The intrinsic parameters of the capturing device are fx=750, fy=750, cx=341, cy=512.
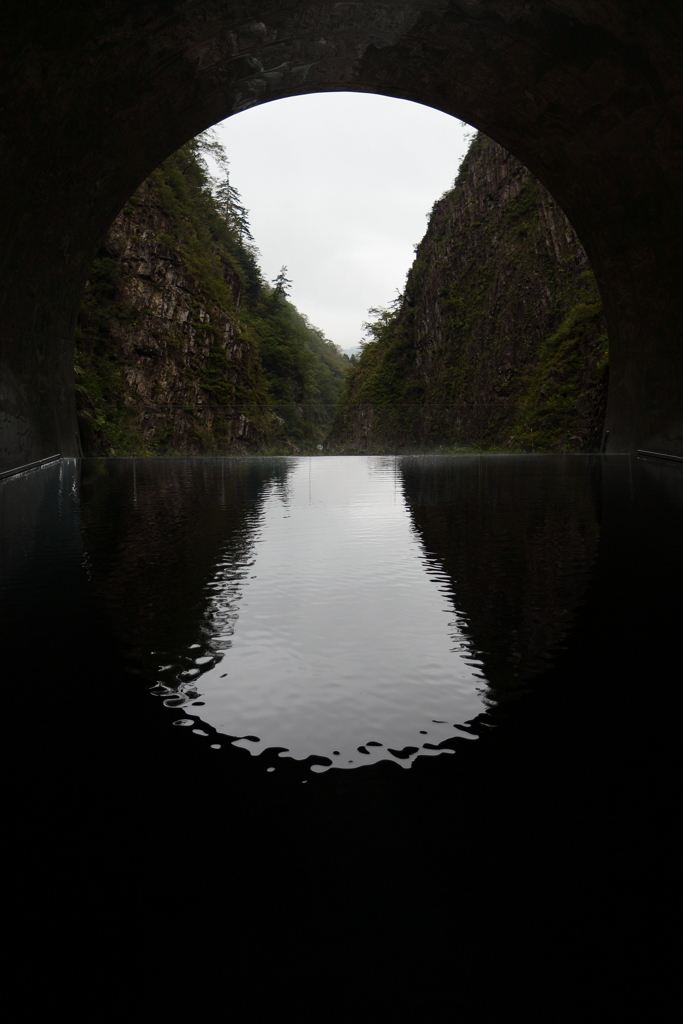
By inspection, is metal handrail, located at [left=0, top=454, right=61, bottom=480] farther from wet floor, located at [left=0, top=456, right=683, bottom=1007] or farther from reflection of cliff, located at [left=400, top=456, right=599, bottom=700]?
wet floor, located at [left=0, top=456, right=683, bottom=1007]

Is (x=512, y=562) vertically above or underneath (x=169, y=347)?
underneath

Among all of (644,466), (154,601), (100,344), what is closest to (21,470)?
(154,601)

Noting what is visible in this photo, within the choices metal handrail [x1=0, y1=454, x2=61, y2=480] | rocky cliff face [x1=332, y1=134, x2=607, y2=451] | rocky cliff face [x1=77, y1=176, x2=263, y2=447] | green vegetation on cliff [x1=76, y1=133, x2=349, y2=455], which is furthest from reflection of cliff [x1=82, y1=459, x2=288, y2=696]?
rocky cliff face [x1=77, y1=176, x2=263, y2=447]

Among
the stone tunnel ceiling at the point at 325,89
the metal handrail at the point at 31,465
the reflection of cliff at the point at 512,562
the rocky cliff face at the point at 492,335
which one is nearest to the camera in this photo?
the reflection of cliff at the point at 512,562

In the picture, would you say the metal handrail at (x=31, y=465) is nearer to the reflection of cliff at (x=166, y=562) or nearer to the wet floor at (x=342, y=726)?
the reflection of cliff at (x=166, y=562)

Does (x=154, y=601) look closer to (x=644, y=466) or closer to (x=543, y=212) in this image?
(x=644, y=466)

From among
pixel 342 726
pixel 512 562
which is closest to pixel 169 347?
pixel 512 562

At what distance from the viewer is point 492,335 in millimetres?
35000

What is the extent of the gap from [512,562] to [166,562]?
5.24 ft

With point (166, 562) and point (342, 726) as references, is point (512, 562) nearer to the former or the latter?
point (166, 562)

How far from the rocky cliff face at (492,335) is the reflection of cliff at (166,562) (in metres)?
14.1

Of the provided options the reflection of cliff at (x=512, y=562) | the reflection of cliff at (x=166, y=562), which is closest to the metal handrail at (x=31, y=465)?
the reflection of cliff at (x=166, y=562)

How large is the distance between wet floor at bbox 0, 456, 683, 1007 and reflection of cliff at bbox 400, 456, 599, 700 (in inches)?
0.7

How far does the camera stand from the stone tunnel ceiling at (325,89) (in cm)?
700
